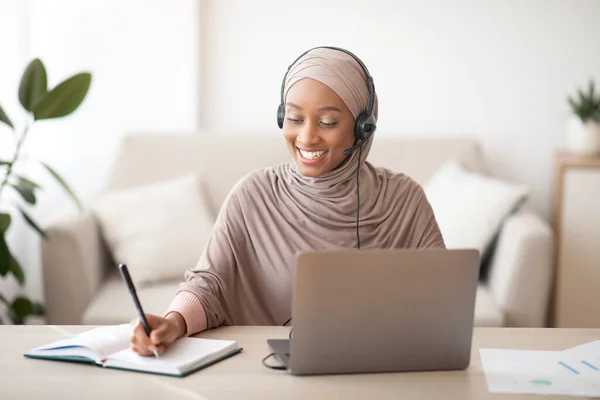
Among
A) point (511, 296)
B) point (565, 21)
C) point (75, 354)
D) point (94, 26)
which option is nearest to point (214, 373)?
point (75, 354)

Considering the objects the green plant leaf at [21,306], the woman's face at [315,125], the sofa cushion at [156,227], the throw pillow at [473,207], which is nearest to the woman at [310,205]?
the woman's face at [315,125]

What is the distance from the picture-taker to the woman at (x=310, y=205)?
178 cm

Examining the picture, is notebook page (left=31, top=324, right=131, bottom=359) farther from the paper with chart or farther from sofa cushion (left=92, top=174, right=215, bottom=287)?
sofa cushion (left=92, top=174, right=215, bottom=287)

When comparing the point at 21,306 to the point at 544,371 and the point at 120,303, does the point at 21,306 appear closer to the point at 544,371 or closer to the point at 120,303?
the point at 120,303

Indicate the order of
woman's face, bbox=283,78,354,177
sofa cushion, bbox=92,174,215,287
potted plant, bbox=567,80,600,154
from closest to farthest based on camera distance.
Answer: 1. woman's face, bbox=283,78,354,177
2. sofa cushion, bbox=92,174,215,287
3. potted plant, bbox=567,80,600,154

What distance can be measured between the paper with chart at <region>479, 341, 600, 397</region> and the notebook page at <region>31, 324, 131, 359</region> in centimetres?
64

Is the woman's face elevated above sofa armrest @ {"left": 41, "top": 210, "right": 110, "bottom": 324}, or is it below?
above

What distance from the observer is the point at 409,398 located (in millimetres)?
1294

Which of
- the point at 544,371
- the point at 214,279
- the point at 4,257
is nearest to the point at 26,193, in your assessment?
the point at 4,257

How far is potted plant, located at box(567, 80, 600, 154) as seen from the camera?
338 centimetres

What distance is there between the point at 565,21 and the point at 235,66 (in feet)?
4.74

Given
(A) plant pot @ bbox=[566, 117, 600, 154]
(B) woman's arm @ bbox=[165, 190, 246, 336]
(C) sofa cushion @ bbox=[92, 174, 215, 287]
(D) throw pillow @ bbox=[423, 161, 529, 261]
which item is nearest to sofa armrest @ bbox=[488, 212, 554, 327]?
(D) throw pillow @ bbox=[423, 161, 529, 261]

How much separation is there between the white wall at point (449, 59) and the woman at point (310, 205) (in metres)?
1.77

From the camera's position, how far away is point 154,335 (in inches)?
56.5
